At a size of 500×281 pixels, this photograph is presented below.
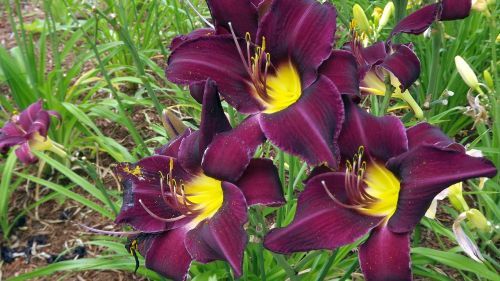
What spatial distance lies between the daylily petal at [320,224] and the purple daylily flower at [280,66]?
86 millimetres

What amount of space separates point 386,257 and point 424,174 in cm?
15

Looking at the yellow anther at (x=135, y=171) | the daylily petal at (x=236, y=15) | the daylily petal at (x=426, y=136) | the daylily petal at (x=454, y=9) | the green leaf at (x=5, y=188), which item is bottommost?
the green leaf at (x=5, y=188)

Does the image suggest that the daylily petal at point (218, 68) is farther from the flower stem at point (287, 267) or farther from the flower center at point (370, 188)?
the flower stem at point (287, 267)

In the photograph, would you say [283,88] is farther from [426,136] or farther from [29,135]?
[29,135]

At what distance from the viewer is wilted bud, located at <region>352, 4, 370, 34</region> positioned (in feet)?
4.83

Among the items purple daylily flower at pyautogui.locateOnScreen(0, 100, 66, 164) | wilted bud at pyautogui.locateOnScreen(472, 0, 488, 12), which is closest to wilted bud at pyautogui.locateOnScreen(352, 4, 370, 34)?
wilted bud at pyautogui.locateOnScreen(472, 0, 488, 12)

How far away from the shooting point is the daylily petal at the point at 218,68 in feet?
3.51

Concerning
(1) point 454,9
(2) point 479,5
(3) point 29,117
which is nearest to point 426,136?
(1) point 454,9

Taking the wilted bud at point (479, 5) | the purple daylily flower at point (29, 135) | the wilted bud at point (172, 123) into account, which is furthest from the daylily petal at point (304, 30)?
the purple daylily flower at point (29, 135)

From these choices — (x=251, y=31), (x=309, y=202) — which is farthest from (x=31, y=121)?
(x=309, y=202)

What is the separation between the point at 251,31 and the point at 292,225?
369 mm

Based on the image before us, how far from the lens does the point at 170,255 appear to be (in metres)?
1.05

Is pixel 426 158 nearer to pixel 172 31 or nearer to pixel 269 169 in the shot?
pixel 269 169

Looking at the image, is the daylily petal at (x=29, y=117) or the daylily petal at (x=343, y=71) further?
the daylily petal at (x=29, y=117)
